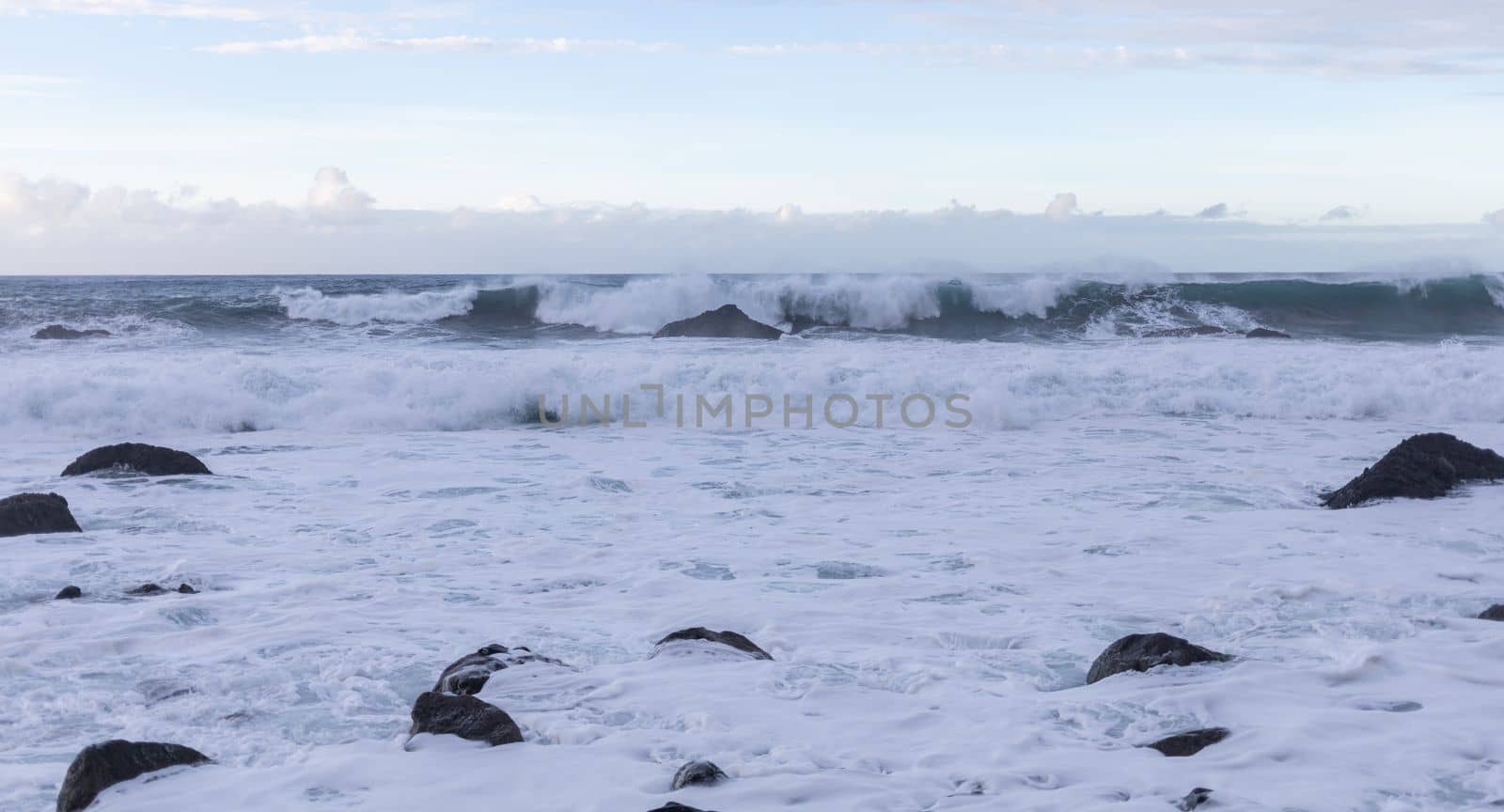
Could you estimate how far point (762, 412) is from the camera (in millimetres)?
14422

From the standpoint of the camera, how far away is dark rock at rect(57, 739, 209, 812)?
3.50 meters

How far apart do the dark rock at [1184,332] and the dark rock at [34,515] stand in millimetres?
21339

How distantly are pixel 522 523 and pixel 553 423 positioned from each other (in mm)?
5915

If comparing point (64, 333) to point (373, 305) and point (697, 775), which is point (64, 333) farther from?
point (697, 775)

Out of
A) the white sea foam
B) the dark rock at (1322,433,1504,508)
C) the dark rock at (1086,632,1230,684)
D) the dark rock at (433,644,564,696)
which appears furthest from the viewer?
the white sea foam

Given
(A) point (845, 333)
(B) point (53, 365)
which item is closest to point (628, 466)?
(B) point (53, 365)

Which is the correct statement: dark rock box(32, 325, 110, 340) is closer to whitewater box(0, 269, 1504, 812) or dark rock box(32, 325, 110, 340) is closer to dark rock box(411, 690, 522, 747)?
whitewater box(0, 269, 1504, 812)

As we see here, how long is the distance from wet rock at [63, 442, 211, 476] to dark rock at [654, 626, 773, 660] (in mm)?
6176

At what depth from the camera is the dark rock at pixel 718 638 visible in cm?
509

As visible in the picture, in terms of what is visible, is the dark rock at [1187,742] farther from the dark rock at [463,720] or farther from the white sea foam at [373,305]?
the white sea foam at [373,305]

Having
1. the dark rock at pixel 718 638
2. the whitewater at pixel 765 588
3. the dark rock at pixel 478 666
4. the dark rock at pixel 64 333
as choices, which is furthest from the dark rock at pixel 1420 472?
the dark rock at pixel 64 333

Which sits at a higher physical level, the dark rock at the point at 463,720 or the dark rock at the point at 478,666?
the dark rock at the point at 463,720

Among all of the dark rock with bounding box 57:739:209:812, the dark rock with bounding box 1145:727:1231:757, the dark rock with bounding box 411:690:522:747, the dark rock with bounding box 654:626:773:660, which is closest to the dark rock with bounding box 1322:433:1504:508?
the dark rock with bounding box 1145:727:1231:757

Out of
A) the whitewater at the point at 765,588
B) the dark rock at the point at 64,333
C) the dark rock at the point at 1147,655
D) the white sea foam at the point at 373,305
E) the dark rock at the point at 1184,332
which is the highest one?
the white sea foam at the point at 373,305
